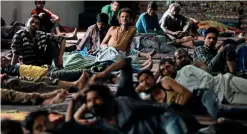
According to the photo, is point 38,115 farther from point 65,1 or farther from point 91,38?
point 65,1

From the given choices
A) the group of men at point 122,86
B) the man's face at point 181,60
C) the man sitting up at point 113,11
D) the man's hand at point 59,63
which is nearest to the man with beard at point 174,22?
the man sitting up at point 113,11

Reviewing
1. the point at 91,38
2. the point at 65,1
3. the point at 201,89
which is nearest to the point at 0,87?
the point at 201,89

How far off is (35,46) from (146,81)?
2170mm

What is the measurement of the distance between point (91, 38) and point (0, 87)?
2589 mm

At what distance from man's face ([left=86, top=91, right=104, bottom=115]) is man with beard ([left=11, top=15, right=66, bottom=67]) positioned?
223 cm

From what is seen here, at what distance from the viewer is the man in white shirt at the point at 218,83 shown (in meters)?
4.89

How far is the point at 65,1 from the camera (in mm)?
11898

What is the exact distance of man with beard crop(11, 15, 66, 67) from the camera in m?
5.79

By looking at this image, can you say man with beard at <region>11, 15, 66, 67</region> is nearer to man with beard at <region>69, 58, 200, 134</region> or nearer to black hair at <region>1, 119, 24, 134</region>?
man with beard at <region>69, 58, 200, 134</region>

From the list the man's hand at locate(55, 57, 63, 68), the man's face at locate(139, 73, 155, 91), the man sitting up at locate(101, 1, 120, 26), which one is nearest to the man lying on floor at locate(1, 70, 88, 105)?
the man's face at locate(139, 73, 155, 91)

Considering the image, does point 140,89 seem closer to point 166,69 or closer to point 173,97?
point 173,97

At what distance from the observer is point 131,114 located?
12.6ft

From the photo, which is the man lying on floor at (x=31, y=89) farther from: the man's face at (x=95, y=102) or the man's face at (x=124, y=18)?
the man's face at (x=124, y=18)

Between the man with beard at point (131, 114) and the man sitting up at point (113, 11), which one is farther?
the man sitting up at point (113, 11)
